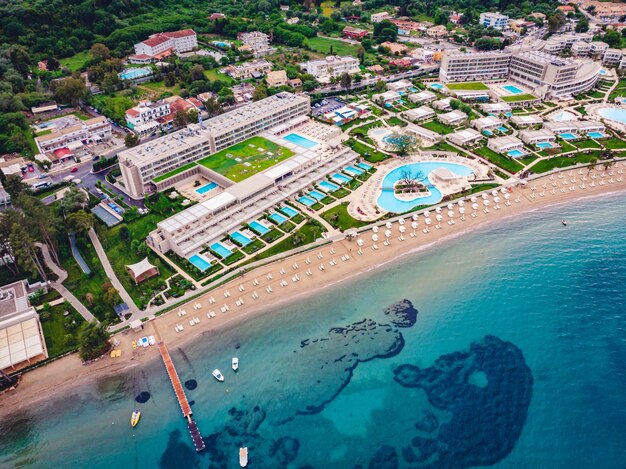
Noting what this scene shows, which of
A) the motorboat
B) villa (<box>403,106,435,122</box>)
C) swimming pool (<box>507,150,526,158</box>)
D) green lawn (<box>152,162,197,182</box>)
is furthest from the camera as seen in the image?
villa (<box>403,106,435,122</box>)

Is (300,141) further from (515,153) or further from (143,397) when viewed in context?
Result: (143,397)

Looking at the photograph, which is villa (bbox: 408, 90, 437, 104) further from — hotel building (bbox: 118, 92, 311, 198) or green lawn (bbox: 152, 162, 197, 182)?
green lawn (bbox: 152, 162, 197, 182)

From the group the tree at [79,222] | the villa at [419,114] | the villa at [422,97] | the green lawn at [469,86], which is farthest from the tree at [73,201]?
the green lawn at [469,86]

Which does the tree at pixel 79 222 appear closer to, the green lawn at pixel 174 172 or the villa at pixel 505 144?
the green lawn at pixel 174 172

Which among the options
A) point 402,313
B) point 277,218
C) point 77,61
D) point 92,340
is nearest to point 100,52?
point 77,61

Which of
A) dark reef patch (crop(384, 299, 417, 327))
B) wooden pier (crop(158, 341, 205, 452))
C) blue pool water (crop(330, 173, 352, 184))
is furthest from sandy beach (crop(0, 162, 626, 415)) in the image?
blue pool water (crop(330, 173, 352, 184))
